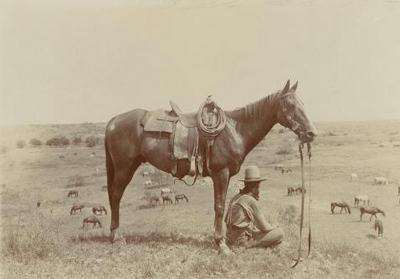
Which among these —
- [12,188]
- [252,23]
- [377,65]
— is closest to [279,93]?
[252,23]

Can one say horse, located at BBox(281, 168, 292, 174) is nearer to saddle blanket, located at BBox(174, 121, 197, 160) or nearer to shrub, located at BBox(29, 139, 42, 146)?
saddle blanket, located at BBox(174, 121, 197, 160)

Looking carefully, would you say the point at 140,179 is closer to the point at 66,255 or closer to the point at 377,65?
the point at 66,255

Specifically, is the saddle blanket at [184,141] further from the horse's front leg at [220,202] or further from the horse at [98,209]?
the horse at [98,209]

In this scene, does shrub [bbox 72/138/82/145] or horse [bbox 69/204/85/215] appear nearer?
horse [bbox 69/204/85/215]

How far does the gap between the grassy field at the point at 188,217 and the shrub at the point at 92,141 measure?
0.07 metres

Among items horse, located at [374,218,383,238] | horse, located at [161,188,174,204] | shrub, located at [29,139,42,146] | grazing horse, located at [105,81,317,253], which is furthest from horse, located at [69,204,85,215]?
horse, located at [374,218,383,238]

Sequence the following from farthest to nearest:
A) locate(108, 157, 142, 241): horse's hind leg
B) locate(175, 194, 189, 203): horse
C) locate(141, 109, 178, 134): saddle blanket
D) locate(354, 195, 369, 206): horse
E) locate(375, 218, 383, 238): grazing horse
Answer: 1. locate(175, 194, 189, 203): horse
2. locate(354, 195, 369, 206): horse
3. locate(375, 218, 383, 238): grazing horse
4. locate(108, 157, 142, 241): horse's hind leg
5. locate(141, 109, 178, 134): saddle blanket

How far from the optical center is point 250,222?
17.4 ft

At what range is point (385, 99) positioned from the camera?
20.7 ft

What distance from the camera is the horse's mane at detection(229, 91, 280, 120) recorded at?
5277 millimetres

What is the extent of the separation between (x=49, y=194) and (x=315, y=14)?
179 inches

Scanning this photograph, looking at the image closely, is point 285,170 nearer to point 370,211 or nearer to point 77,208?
point 370,211

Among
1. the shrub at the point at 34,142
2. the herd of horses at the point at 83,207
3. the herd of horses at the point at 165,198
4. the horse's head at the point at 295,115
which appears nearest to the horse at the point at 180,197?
the herd of horses at the point at 165,198

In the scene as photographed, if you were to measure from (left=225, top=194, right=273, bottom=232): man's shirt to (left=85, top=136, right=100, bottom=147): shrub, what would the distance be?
2345 millimetres
